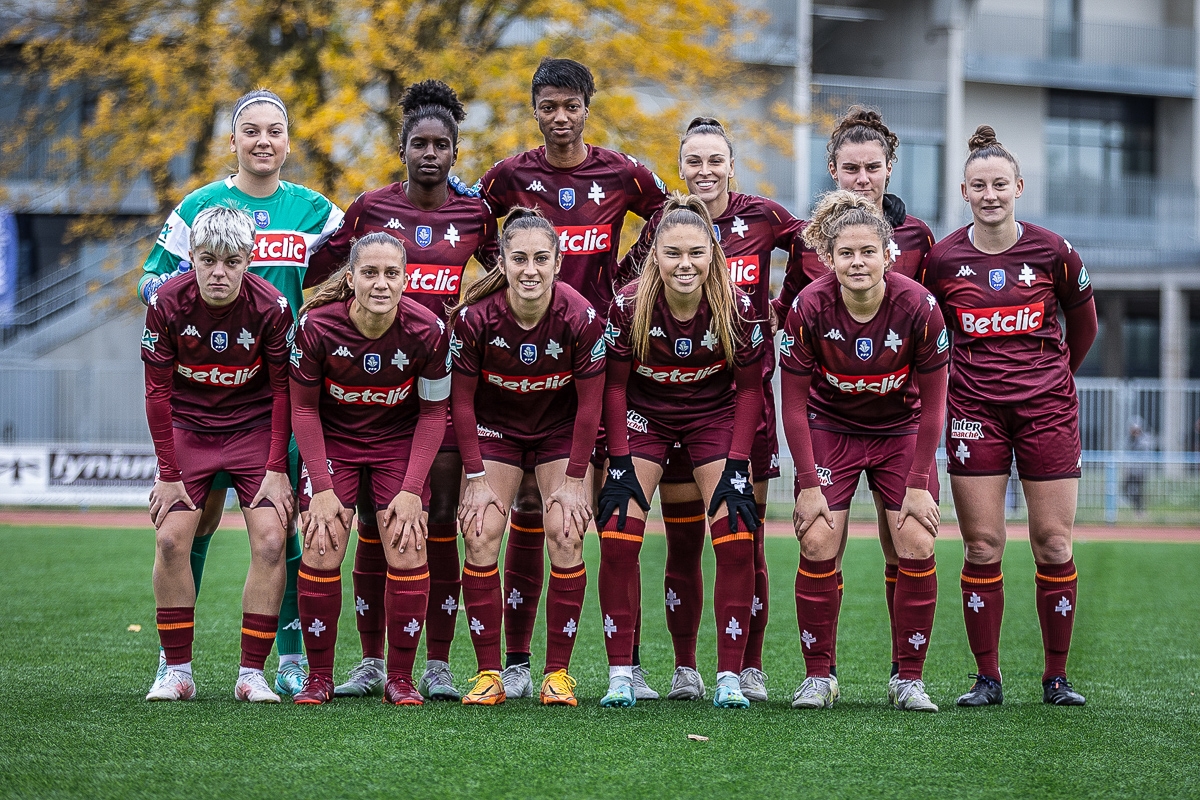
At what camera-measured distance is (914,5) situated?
82.0 feet

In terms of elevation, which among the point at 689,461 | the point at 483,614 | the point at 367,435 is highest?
the point at 367,435

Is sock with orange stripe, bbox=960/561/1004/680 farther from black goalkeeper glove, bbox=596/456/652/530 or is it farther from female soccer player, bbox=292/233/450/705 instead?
female soccer player, bbox=292/233/450/705

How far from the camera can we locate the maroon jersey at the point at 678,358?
473cm

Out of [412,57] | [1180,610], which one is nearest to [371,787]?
[1180,610]

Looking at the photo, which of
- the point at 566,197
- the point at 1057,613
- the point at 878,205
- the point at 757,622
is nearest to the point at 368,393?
the point at 566,197

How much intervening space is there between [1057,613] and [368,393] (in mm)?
2918

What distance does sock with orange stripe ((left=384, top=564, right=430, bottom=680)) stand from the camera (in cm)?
461

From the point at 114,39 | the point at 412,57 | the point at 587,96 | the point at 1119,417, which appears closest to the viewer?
the point at 587,96

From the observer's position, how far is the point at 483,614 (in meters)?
4.70

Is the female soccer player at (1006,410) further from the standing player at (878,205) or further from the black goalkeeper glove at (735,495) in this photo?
the black goalkeeper glove at (735,495)

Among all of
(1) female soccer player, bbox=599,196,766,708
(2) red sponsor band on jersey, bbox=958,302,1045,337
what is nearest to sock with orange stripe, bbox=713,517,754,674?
(1) female soccer player, bbox=599,196,766,708

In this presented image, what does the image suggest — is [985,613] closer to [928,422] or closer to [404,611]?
[928,422]

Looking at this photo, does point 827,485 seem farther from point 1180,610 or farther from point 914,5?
point 914,5

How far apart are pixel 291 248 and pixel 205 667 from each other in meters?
1.96
